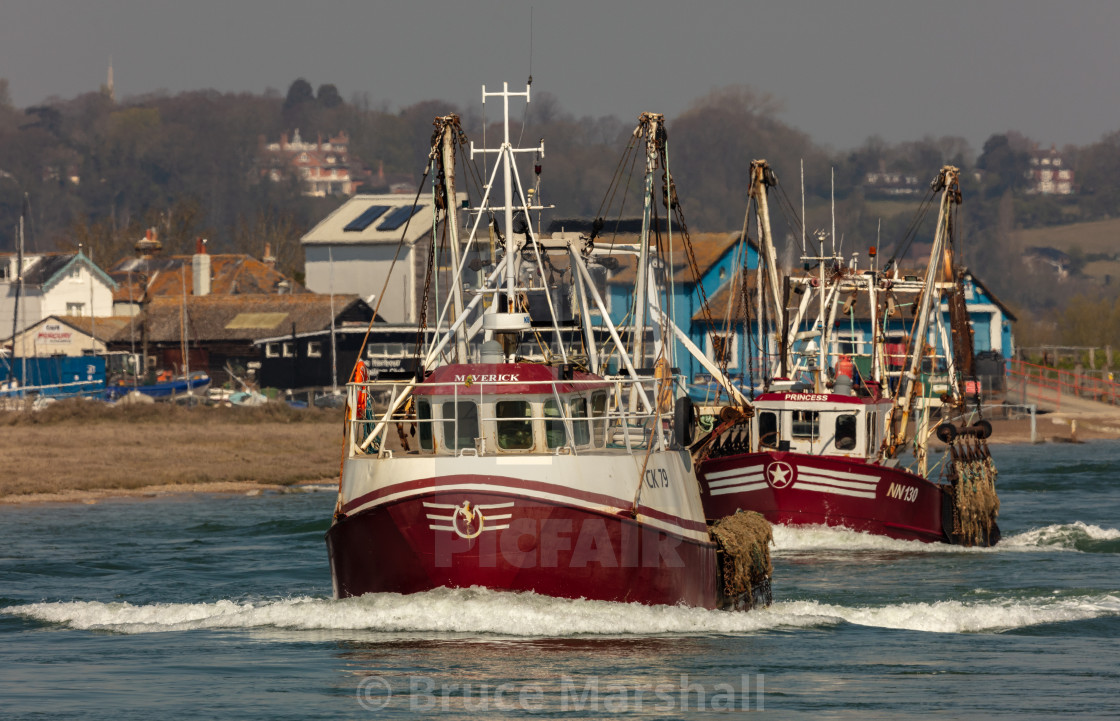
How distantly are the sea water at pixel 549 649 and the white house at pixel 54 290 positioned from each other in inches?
3350

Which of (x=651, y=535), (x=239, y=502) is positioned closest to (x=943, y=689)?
(x=651, y=535)

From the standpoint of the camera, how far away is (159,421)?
249 feet

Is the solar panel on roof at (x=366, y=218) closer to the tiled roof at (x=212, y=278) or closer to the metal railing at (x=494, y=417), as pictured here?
the tiled roof at (x=212, y=278)

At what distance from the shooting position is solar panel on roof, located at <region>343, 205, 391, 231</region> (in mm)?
117688

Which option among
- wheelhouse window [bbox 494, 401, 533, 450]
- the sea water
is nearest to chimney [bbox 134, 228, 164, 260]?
the sea water

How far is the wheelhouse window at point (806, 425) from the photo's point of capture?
42.3m

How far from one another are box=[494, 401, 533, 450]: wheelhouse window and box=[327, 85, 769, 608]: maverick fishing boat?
0.02m

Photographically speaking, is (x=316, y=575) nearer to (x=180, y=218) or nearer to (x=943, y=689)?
(x=943, y=689)

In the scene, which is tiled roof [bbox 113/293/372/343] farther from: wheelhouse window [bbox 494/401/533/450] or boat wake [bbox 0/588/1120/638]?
wheelhouse window [bbox 494/401/533/450]

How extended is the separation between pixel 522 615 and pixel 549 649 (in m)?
0.93

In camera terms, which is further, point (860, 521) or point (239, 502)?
point (239, 502)

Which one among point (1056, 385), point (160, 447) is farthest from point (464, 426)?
point (1056, 385)

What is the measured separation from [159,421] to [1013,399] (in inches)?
2079

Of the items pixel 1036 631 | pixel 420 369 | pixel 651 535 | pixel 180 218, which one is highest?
pixel 180 218
